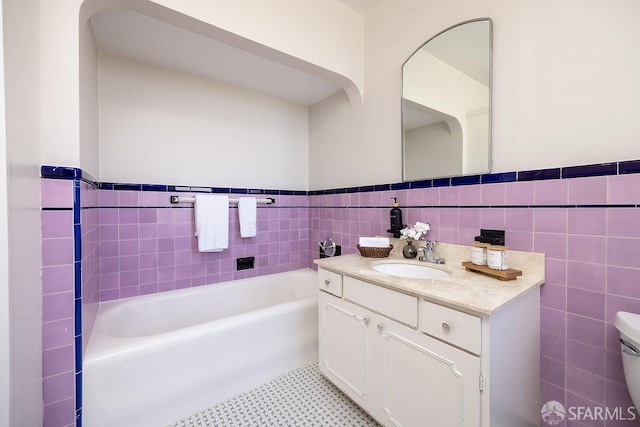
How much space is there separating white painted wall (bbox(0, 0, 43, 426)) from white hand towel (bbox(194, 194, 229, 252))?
1019 mm

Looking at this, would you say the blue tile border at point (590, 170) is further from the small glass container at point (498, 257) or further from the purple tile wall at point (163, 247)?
the purple tile wall at point (163, 247)

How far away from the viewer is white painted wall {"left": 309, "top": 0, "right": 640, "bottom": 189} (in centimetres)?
93

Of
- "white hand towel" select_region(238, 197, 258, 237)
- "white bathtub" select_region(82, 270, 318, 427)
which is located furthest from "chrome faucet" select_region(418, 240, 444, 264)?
"white hand towel" select_region(238, 197, 258, 237)

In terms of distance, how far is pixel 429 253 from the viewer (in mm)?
1452

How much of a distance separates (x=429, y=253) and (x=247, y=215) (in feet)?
4.86

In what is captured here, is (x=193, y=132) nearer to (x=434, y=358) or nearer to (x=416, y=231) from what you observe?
(x=416, y=231)

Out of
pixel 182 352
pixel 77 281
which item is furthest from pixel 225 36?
pixel 182 352

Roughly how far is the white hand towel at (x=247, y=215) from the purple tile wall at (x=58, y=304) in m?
1.19

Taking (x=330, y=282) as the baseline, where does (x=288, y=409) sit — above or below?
below

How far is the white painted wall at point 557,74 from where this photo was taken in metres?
0.93

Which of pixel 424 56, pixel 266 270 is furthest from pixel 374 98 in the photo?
pixel 266 270

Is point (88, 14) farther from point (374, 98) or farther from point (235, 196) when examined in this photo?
point (374, 98)

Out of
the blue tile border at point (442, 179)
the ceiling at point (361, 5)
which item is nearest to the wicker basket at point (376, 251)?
the blue tile border at point (442, 179)

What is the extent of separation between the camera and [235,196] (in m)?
2.22
